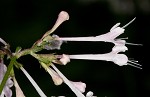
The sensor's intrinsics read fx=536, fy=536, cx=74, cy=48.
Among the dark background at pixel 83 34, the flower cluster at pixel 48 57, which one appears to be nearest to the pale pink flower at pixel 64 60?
the flower cluster at pixel 48 57

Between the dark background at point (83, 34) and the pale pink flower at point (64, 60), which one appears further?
the dark background at point (83, 34)

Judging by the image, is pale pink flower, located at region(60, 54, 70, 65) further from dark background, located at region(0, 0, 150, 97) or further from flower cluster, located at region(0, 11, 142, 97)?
dark background, located at region(0, 0, 150, 97)

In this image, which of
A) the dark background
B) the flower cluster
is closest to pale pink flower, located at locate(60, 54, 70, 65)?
the flower cluster

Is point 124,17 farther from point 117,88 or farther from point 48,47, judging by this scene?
point 48,47

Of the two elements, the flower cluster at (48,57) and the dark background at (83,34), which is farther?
the dark background at (83,34)

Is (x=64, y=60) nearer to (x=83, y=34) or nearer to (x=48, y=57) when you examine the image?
(x=48, y=57)

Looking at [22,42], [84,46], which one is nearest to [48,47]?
[22,42]

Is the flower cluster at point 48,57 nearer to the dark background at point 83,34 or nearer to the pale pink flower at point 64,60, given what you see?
the pale pink flower at point 64,60

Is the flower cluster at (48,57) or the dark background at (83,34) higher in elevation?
the dark background at (83,34)
